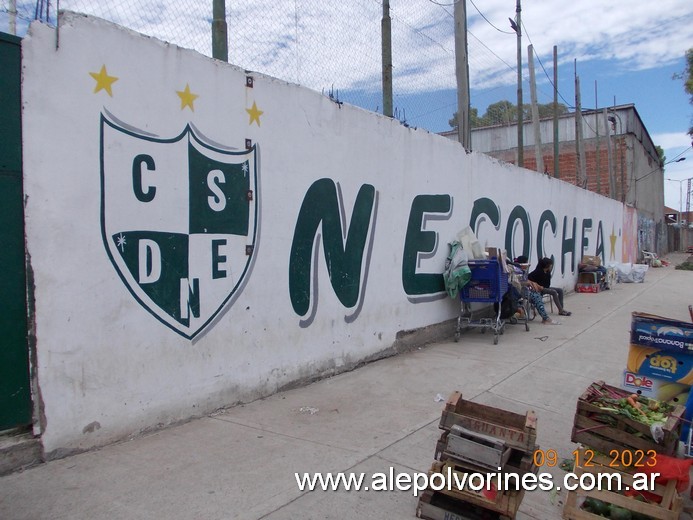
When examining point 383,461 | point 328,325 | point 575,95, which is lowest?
point 383,461

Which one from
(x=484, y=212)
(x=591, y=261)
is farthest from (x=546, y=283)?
(x=591, y=261)

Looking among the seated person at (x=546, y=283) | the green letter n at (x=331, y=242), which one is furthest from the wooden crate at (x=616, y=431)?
the seated person at (x=546, y=283)

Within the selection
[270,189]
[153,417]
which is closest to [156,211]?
[270,189]

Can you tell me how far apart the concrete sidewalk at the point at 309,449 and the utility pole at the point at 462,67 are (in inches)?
179

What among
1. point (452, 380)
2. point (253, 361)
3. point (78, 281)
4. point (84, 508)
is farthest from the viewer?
point (452, 380)

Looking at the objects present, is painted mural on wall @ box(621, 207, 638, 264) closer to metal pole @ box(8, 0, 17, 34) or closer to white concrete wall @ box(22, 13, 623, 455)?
white concrete wall @ box(22, 13, 623, 455)

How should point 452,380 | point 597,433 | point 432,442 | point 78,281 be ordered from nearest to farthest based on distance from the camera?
point 597,433
point 78,281
point 432,442
point 452,380

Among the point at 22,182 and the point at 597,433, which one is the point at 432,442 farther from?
the point at 22,182

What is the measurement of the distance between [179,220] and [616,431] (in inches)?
142

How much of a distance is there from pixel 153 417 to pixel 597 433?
3.28m

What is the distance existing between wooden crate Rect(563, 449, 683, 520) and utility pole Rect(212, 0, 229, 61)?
15.0 feet

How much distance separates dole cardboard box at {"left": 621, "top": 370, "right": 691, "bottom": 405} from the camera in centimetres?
398

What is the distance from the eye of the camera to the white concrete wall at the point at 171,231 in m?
3.65

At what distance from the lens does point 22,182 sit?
3.49 m
